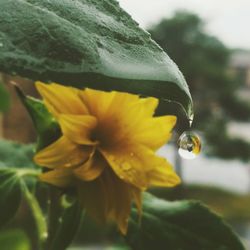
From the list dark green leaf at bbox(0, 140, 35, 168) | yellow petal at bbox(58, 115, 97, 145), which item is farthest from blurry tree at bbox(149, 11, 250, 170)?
yellow petal at bbox(58, 115, 97, 145)

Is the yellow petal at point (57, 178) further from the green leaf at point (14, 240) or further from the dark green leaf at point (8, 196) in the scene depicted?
the green leaf at point (14, 240)

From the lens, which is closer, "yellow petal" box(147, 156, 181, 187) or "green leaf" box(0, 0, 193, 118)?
"green leaf" box(0, 0, 193, 118)

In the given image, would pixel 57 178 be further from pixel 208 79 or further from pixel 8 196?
pixel 208 79

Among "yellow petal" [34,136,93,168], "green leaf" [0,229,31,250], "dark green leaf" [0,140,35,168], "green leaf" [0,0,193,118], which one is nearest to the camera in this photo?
"green leaf" [0,0,193,118]

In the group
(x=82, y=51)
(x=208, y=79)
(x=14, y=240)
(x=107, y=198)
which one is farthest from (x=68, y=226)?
(x=208, y=79)

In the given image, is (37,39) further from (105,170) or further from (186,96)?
(105,170)

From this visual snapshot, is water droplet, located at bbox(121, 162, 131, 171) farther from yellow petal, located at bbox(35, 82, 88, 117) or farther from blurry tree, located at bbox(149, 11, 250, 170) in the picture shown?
blurry tree, located at bbox(149, 11, 250, 170)

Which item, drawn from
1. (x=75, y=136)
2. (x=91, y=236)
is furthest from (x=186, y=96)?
(x=91, y=236)
